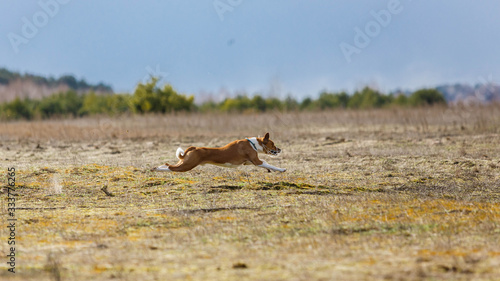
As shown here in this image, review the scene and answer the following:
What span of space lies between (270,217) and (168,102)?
38024mm

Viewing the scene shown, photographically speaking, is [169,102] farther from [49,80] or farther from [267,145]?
[49,80]

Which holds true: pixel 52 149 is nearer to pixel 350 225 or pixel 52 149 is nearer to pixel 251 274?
pixel 350 225

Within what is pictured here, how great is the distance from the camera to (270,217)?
856 centimetres

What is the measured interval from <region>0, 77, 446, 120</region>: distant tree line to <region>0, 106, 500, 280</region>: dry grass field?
2706 cm

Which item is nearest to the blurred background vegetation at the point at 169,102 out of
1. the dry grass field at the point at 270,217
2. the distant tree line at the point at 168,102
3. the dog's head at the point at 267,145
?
the distant tree line at the point at 168,102

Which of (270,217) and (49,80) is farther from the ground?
(49,80)

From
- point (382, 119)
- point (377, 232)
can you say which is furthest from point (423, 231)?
point (382, 119)

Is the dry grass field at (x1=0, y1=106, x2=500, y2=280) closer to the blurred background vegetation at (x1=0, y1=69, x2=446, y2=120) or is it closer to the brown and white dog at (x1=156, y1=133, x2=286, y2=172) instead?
the brown and white dog at (x1=156, y1=133, x2=286, y2=172)

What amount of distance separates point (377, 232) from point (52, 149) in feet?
48.5

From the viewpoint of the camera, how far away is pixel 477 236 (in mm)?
7281

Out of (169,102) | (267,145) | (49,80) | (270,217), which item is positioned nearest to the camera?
(270,217)

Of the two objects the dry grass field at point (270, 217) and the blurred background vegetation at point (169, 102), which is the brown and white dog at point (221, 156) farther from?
the blurred background vegetation at point (169, 102)

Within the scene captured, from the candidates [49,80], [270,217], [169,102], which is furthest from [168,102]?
[49,80]

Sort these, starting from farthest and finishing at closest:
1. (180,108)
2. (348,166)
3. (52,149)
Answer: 1. (180,108)
2. (52,149)
3. (348,166)
